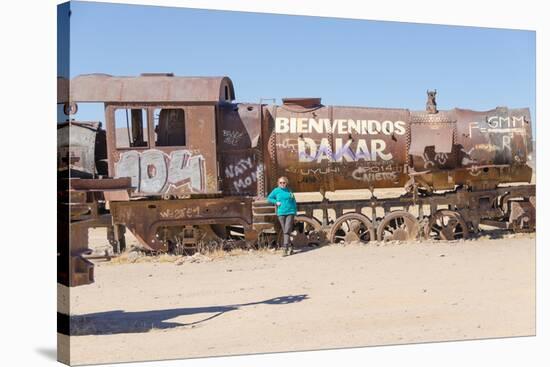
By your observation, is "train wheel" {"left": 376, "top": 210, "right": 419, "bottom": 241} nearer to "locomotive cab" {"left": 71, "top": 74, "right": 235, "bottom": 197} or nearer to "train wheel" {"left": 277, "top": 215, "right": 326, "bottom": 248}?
"train wheel" {"left": 277, "top": 215, "right": 326, "bottom": 248}

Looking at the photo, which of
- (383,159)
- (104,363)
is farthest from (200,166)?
(104,363)

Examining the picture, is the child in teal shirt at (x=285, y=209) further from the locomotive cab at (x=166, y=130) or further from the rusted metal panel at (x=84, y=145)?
the rusted metal panel at (x=84, y=145)

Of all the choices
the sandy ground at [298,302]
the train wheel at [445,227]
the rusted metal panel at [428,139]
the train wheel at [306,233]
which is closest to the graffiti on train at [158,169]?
the sandy ground at [298,302]

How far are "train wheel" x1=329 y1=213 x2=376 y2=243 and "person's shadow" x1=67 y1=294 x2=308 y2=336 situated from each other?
15.4 ft

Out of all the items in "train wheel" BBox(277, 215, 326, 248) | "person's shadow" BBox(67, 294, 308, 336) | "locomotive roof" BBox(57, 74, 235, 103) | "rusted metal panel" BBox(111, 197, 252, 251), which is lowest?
"person's shadow" BBox(67, 294, 308, 336)

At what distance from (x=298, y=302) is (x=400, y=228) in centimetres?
508

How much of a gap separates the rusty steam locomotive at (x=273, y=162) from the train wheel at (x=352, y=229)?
0.07 ft

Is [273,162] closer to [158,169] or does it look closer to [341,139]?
[341,139]

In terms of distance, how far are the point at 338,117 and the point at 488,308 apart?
17.2ft

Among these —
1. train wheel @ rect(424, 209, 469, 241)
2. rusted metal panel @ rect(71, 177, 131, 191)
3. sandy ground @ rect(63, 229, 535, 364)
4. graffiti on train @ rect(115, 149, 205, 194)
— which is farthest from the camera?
train wheel @ rect(424, 209, 469, 241)

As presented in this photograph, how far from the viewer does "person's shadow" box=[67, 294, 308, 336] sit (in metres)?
8.34

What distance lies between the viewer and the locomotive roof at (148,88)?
12555 millimetres

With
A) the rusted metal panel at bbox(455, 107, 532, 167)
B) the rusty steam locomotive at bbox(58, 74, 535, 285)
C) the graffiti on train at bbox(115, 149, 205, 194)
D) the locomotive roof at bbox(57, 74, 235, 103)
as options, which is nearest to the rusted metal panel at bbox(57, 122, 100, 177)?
the rusty steam locomotive at bbox(58, 74, 535, 285)

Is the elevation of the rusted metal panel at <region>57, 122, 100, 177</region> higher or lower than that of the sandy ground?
higher
